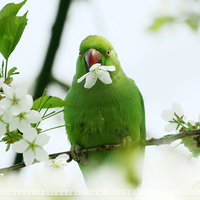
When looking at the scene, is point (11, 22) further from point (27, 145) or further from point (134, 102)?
point (134, 102)

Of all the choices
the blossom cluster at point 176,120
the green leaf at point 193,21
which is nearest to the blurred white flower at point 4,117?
the blossom cluster at point 176,120

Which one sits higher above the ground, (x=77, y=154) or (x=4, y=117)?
(x=4, y=117)

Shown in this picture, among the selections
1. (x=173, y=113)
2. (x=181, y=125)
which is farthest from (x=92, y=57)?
(x=181, y=125)

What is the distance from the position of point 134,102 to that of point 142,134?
1.18ft

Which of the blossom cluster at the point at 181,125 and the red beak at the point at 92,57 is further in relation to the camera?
the red beak at the point at 92,57

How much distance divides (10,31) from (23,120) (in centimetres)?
42

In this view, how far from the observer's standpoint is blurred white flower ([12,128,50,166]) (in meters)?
1.39

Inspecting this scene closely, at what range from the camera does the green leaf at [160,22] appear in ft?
9.41

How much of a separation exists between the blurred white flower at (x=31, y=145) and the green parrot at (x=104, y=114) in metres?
1.31

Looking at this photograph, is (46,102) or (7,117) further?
(46,102)

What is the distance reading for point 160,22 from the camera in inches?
116

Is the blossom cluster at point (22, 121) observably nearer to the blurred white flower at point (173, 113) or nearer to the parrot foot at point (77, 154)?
the blurred white flower at point (173, 113)

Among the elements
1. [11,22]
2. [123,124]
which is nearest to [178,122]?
[11,22]

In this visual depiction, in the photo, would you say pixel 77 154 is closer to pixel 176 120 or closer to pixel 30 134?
pixel 176 120
